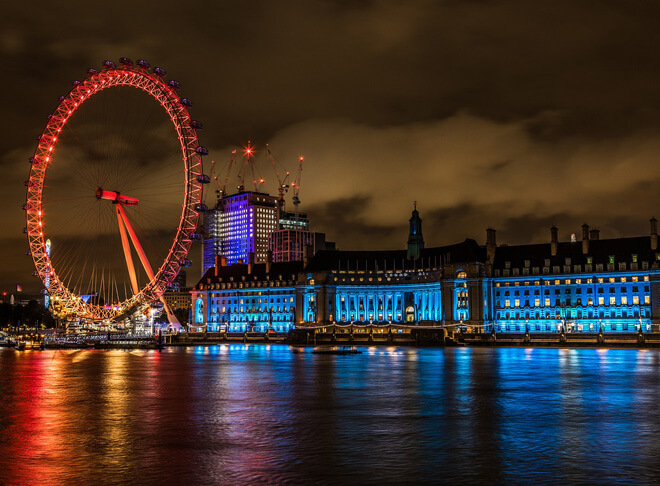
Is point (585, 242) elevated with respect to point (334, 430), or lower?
elevated

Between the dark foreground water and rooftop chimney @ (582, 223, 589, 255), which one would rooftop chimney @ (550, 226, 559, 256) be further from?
the dark foreground water

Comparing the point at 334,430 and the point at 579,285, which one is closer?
the point at 334,430

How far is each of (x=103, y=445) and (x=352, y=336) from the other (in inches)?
5291

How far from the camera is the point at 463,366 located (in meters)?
84.4

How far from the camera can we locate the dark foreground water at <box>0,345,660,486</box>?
2691 centimetres

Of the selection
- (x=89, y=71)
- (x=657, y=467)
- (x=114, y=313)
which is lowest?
(x=657, y=467)

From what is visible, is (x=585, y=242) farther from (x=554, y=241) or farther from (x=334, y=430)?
(x=334, y=430)

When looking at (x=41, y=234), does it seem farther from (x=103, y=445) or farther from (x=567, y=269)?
(x=567, y=269)

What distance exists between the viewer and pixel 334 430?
1447 inches

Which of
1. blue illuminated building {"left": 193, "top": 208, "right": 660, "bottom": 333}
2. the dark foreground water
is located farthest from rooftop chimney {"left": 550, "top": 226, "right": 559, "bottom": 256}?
the dark foreground water

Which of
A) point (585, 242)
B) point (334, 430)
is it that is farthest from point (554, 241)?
point (334, 430)

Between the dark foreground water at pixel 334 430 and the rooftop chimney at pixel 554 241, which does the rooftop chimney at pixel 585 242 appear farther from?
the dark foreground water at pixel 334 430

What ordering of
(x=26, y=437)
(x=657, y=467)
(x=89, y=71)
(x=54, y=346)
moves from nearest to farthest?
1. (x=657, y=467)
2. (x=26, y=437)
3. (x=89, y=71)
4. (x=54, y=346)

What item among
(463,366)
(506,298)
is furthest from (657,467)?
(506,298)
